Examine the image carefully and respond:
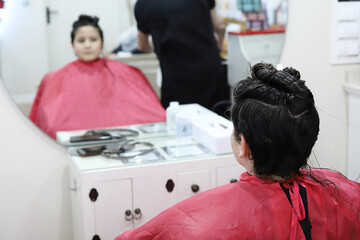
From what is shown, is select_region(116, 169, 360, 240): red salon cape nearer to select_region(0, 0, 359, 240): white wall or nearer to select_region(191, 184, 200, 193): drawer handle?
select_region(191, 184, 200, 193): drawer handle

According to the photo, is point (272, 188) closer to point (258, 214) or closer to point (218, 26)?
point (258, 214)

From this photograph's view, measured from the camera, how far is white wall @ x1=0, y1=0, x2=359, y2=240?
6.87 feet

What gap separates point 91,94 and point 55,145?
0.86 ft

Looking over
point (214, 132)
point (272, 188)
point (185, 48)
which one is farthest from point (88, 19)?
point (272, 188)

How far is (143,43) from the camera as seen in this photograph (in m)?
2.16

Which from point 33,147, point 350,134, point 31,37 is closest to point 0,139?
point 33,147

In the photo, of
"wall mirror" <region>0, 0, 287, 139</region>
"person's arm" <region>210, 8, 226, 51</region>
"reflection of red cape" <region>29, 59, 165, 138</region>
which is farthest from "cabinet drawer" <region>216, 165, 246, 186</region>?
"wall mirror" <region>0, 0, 287, 139</region>

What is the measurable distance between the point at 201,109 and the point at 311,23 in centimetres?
64

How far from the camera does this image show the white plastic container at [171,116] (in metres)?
2.21

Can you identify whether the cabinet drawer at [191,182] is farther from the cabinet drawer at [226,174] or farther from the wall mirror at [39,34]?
the wall mirror at [39,34]

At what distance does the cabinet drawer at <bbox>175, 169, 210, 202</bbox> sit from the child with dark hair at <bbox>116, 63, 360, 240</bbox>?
23.6 inches

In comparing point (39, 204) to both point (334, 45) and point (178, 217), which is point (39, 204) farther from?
point (334, 45)

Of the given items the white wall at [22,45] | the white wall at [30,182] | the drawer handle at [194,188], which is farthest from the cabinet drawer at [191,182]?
the white wall at [22,45]

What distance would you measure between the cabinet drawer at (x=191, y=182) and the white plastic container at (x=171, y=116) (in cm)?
32
